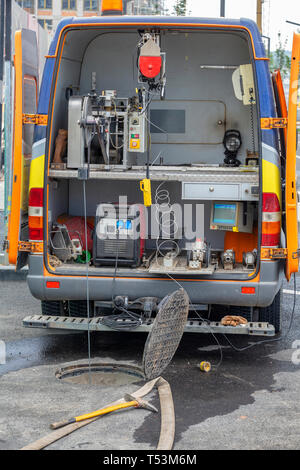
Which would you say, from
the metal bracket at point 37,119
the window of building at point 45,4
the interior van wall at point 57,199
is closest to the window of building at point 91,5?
the window of building at point 45,4

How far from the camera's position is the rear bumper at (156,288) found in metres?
6.58

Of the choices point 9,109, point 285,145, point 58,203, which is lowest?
point 58,203

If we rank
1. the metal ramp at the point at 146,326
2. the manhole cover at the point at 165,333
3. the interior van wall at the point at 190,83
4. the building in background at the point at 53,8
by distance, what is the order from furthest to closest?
the building in background at the point at 53,8
the interior van wall at the point at 190,83
the metal ramp at the point at 146,326
the manhole cover at the point at 165,333

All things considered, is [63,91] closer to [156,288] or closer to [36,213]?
[36,213]

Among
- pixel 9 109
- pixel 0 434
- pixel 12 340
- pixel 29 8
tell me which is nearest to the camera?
pixel 0 434

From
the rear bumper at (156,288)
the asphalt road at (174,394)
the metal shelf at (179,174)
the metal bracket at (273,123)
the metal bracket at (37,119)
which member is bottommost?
the asphalt road at (174,394)

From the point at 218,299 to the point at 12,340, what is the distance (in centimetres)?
212

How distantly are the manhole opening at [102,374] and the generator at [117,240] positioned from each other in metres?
0.96

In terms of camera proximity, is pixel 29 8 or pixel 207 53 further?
pixel 29 8

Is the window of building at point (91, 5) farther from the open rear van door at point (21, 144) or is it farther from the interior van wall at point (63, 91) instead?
the open rear van door at point (21, 144)

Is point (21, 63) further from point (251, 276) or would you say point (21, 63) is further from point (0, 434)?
point (0, 434)

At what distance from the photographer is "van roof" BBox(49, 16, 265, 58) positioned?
21.5ft

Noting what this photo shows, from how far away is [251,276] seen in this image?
6.60 meters
